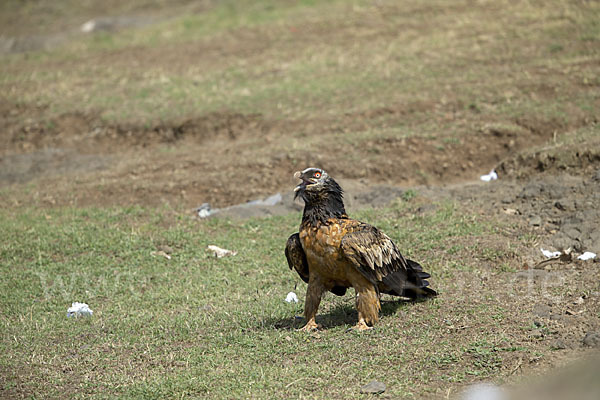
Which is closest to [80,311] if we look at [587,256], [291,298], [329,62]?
[291,298]


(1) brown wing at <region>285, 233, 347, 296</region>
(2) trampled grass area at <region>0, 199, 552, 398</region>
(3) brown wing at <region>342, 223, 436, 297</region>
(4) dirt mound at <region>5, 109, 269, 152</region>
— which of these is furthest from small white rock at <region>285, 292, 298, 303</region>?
(4) dirt mound at <region>5, 109, 269, 152</region>

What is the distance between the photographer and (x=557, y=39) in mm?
20750

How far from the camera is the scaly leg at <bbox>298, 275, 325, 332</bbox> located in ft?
23.7

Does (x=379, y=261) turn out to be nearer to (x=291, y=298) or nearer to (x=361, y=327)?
(x=361, y=327)

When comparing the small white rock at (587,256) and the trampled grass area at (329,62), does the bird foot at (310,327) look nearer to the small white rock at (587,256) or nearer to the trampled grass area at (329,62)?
the small white rock at (587,256)

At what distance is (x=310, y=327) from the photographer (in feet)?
24.0

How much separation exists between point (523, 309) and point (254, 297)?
344cm

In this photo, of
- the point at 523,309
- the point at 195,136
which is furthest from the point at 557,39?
the point at 523,309

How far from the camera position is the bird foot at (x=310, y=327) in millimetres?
7276

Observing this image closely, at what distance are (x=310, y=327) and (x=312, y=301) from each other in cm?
29

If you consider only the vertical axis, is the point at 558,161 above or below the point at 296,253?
below

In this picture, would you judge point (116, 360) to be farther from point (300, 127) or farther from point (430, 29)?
point (430, 29)

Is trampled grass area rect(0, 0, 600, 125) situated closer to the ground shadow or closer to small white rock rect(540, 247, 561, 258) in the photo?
small white rock rect(540, 247, 561, 258)

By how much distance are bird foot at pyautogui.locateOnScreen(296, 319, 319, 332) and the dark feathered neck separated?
1.16m
